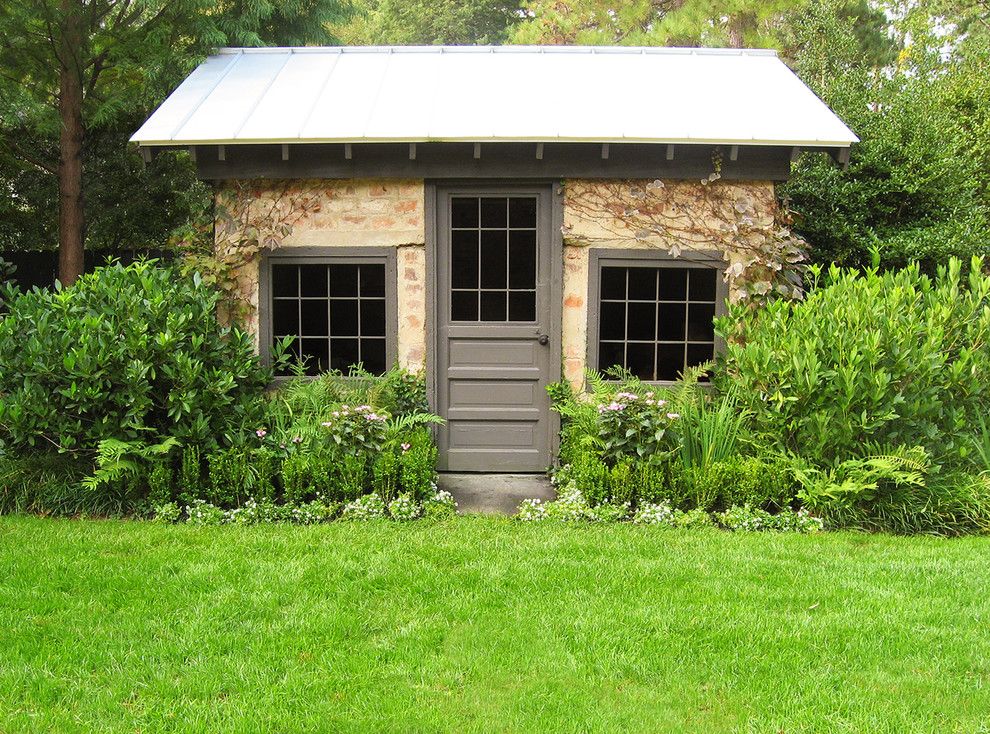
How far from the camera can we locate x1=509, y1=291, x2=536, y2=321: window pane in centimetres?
705

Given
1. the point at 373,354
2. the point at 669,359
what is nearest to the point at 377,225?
the point at 373,354

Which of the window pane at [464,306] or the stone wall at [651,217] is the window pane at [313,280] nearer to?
the window pane at [464,306]

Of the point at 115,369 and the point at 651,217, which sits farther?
the point at 651,217

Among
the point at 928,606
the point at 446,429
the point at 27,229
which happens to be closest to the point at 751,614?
the point at 928,606

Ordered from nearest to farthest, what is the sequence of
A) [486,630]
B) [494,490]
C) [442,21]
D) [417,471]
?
[486,630] → [417,471] → [494,490] → [442,21]

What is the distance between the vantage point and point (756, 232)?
6914 mm

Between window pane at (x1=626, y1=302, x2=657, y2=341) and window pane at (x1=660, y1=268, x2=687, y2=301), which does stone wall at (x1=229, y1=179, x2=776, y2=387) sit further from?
window pane at (x1=626, y1=302, x2=657, y2=341)

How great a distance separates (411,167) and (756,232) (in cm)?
288

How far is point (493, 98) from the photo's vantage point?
7.23 metres

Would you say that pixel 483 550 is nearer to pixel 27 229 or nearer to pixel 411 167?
pixel 411 167

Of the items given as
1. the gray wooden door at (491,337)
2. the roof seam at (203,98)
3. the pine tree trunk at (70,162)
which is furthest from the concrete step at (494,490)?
the pine tree trunk at (70,162)

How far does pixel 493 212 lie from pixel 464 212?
0.24 m

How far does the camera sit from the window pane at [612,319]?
707 cm

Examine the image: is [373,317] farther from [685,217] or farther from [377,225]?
[685,217]
